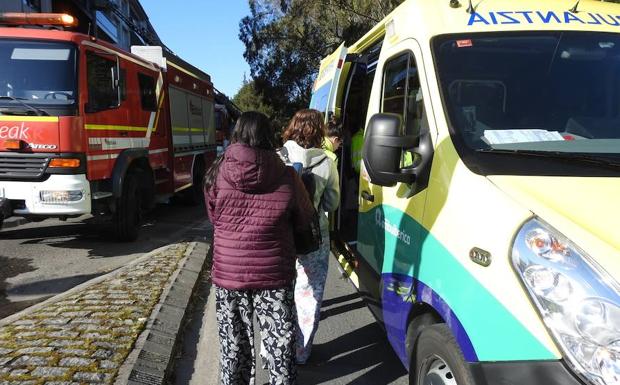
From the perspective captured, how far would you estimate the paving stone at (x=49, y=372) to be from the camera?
10.1ft

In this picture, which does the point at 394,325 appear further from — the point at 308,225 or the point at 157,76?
the point at 157,76

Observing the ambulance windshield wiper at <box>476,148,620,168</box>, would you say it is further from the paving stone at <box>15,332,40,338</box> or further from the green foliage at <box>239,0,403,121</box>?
the green foliage at <box>239,0,403,121</box>

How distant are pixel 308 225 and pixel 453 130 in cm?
93

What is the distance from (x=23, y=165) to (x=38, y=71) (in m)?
1.18

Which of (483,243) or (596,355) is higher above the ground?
(483,243)

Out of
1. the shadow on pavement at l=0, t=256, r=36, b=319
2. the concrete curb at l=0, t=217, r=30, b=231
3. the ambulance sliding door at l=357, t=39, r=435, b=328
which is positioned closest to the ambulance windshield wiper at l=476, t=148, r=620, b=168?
the ambulance sliding door at l=357, t=39, r=435, b=328

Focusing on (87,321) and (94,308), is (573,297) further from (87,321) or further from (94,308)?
(94,308)

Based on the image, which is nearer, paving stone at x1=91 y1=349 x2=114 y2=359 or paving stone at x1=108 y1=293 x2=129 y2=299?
paving stone at x1=91 y1=349 x2=114 y2=359

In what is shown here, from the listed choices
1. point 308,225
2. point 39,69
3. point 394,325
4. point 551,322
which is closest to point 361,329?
point 394,325

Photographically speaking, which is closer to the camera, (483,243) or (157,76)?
(483,243)

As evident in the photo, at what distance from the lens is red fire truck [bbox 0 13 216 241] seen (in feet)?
20.7

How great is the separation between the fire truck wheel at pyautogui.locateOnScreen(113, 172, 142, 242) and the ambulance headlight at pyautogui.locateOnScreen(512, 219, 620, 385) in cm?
650

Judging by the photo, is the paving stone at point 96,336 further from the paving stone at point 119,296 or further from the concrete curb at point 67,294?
the paving stone at point 119,296

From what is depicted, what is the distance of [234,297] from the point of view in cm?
289
